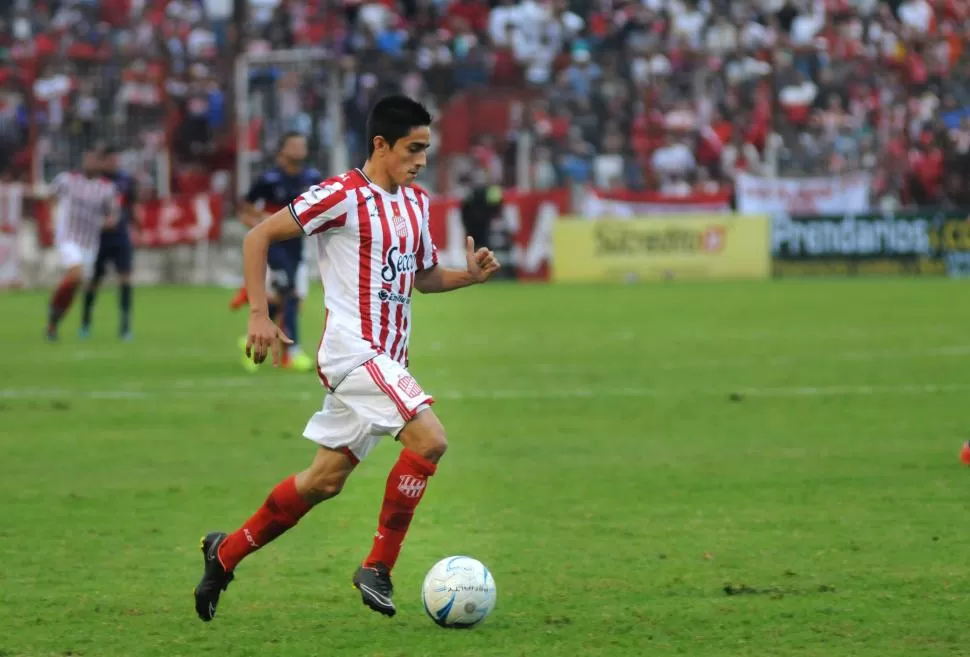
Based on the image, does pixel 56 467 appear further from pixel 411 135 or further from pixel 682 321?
pixel 682 321

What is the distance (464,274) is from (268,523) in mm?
1226

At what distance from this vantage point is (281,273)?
15617 mm

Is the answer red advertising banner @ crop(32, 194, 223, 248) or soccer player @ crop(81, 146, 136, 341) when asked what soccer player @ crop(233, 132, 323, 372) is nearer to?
soccer player @ crop(81, 146, 136, 341)

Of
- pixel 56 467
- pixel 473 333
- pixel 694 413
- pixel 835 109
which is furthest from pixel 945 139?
pixel 56 467

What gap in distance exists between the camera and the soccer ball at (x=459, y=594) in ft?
18.9

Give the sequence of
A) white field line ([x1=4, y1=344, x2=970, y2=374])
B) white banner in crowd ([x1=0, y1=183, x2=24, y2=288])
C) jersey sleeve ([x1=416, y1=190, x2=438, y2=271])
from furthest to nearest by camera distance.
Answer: white banner in crowd ([x1=0, y1=183, x2=24, y2=288])
white field line ([x1=4, y1=344, x2=970, y2=374])
jersey sleeve ([x1=416, y1=190, x2=438, y2=271])

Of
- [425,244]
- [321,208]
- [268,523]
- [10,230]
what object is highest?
[321,208]

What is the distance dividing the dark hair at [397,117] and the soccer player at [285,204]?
358 inches

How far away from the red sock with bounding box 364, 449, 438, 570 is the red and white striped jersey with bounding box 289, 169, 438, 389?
1.32 ft

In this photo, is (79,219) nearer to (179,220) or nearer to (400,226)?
(179,220)

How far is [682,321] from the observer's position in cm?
2123

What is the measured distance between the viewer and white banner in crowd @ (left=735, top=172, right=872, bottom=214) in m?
31.8

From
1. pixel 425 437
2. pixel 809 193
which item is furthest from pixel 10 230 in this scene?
pixel 425 437

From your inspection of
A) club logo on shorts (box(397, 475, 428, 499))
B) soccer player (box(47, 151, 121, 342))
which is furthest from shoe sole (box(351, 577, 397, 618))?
soccer player (box(47, 151, 121, 342))
